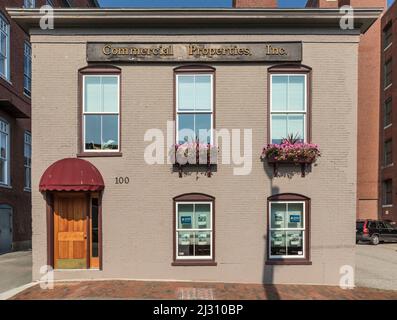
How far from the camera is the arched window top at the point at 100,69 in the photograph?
9.38 m

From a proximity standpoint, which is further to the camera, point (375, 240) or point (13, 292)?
point (375, 240)

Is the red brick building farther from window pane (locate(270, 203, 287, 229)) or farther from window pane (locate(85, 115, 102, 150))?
window pane (locate(270, 203, 287, 229))

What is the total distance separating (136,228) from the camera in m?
9.19

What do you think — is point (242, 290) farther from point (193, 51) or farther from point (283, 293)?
point (193, 51)

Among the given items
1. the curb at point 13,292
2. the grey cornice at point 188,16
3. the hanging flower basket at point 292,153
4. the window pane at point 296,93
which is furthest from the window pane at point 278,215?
the curb at point 13,292

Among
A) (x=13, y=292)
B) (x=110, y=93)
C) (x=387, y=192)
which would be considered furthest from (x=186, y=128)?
(x=387, y=192)

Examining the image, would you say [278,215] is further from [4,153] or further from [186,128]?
[4,153]

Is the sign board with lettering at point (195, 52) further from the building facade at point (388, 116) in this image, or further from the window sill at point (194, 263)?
the building facade at point (388, 116)

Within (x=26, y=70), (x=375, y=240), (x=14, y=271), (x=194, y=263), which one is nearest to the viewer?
(x=194, y=263)

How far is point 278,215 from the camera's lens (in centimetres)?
935

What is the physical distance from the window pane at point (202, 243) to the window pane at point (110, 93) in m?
4.15

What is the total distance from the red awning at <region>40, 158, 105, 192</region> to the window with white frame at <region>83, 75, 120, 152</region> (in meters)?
0.71

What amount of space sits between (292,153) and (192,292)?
14.1 ft

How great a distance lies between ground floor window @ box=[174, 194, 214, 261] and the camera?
922cm
